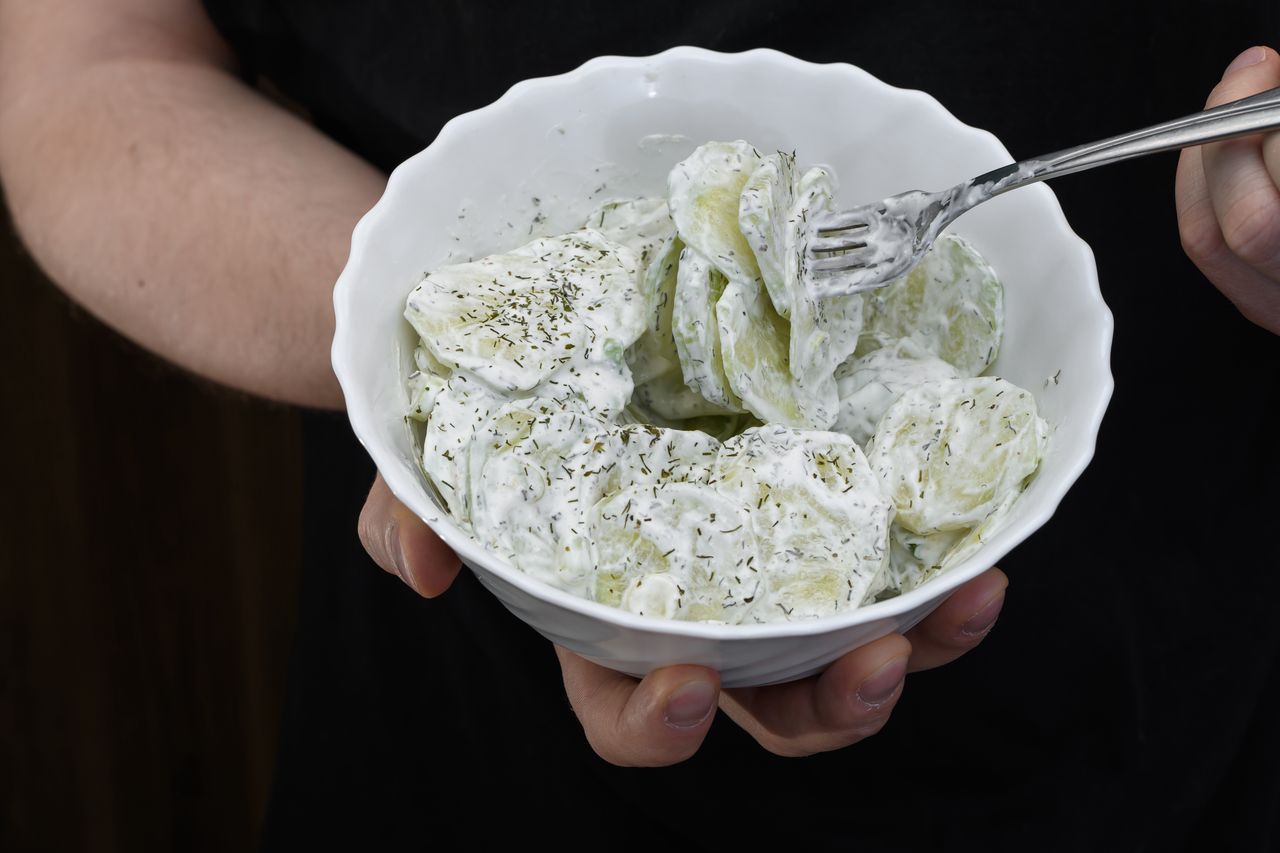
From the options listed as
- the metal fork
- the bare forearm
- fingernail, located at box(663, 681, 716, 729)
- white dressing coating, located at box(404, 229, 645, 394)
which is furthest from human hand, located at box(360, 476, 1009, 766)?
the bare forearm

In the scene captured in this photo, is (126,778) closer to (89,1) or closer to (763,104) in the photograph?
(89,1)

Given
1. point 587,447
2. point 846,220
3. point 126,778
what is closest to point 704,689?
point 587,447

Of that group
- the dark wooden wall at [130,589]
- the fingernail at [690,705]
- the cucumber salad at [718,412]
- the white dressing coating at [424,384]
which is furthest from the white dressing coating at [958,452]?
the dark wooden wall at [130,589]

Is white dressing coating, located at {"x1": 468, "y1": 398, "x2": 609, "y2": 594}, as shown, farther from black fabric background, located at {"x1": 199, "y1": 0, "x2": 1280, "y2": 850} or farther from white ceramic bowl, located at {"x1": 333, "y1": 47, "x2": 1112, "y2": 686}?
black fabric background, located at {"x1": 199, "y1": 0, "x2": 1280, "y2": 850}

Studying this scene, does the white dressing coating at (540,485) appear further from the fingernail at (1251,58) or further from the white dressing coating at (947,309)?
the fingernail at (1251,58)

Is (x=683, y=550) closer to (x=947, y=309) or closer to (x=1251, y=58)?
(x=947, y=309)
